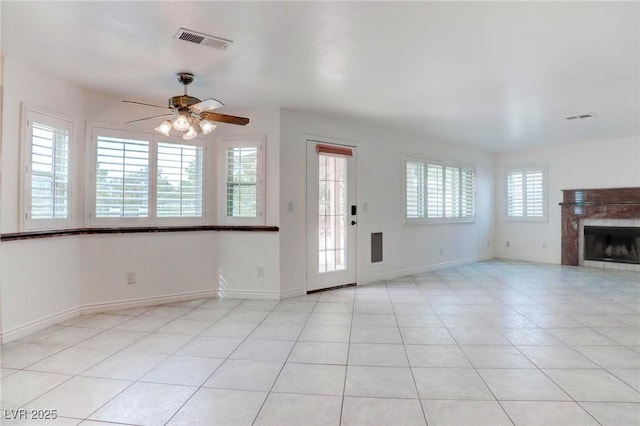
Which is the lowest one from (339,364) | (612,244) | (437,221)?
(339,364)

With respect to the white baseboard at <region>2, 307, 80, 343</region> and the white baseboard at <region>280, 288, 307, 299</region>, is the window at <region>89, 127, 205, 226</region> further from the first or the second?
the white baseboard at <region>280, 288, 307, 299</region>

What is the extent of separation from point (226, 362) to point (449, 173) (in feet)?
18.2

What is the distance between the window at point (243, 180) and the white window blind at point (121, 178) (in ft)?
3.06

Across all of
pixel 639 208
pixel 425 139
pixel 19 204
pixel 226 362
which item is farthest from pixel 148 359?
pixel 639 208

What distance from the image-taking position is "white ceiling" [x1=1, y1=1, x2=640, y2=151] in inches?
87.0

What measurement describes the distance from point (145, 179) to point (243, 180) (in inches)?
45.1

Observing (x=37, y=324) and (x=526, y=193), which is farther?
(x=526, y=193)

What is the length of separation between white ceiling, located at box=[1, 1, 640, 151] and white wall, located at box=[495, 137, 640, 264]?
227 centimetres

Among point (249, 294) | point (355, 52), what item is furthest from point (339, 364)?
point (355, 52)

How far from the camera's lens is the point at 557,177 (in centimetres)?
685

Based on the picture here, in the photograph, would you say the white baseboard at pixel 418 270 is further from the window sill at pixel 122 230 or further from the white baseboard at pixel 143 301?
the white baseboard at pixel 143 301

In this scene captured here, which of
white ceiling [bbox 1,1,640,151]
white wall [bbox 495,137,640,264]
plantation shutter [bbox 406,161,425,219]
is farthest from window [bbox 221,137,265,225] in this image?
white wall [bbox 495,137,640,264]

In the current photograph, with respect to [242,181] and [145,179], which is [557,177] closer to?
[242,181]

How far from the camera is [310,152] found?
4551mm
